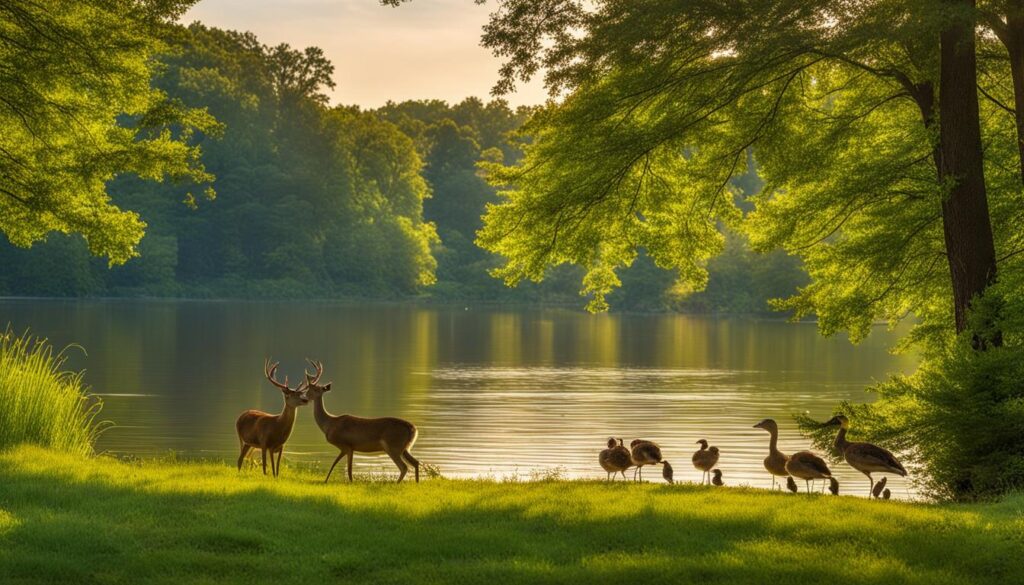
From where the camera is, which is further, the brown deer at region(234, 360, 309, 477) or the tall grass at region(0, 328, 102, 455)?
the tall grass at region(0, 328, 102, 455)

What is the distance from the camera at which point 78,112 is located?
18750 mm

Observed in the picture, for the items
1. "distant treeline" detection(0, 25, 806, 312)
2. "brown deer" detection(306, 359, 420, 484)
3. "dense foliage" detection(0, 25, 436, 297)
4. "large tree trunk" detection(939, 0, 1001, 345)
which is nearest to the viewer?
"brown deer" detection(306, 359, 420, 484)

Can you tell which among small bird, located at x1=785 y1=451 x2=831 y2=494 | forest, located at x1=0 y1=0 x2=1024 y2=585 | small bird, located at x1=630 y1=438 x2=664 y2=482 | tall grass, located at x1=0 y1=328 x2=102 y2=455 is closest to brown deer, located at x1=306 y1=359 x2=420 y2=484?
forest, located at x1=0 y1=0 x2=1024 y2=585

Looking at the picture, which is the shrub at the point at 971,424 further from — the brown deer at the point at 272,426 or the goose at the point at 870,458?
the brown deer at the point at 272,426

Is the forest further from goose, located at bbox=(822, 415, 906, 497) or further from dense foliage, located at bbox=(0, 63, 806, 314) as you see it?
dense foliage, located at bbox=(0, 63, 806, 314)

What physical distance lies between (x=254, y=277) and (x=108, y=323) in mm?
50789

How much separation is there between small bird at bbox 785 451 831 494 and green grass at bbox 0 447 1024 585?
3.51 ft

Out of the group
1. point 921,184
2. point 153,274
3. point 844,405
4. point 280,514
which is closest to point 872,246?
point 921,184

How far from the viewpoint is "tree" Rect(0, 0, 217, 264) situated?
57.8 ft

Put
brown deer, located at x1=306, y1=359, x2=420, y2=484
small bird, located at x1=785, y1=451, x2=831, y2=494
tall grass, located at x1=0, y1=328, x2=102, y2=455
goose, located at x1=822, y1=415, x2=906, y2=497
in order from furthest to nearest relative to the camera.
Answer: tall grass, located at x1=0, y1=328, x2=102, y2=455 < brown deer, located at x1=306, y1=359, x2=420, y2=484 < small bird, located at x1=785, y1=451, x2=831, y2=494 < goose, located at x1=822, y1=415, x2=906, y2=497

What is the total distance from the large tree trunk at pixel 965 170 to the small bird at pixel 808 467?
3.83 m

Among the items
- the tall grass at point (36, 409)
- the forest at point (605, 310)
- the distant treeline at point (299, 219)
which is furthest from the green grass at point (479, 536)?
the distant treeline at point (299, 219)

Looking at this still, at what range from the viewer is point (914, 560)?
10.4m

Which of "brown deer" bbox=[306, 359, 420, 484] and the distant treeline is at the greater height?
the distant treeline
